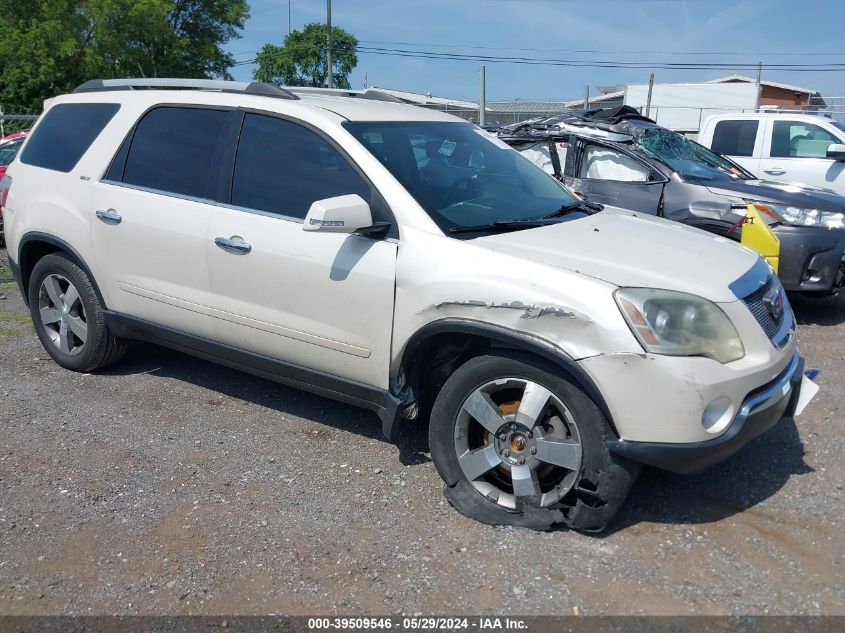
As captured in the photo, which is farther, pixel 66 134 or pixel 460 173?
pixel 66 134

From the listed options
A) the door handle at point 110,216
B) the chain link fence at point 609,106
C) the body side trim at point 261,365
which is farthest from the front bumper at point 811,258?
the chain link fence at point 609,106

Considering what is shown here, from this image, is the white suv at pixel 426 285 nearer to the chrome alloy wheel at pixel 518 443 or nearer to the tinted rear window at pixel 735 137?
the chrome alloy wheel at pixel 518 443

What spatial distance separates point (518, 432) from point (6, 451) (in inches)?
113

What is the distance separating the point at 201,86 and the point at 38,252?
1756 mm

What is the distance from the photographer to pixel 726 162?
321 inches

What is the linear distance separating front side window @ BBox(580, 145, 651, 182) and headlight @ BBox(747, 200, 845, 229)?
117cm

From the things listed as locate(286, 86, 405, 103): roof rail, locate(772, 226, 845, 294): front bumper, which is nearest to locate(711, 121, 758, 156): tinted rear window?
locate(772, 226, 845, 294): front bumper

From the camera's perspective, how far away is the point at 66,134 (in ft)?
17.0

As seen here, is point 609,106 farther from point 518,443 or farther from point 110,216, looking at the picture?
point 518,443

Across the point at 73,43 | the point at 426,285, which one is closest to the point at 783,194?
the point at 426,285

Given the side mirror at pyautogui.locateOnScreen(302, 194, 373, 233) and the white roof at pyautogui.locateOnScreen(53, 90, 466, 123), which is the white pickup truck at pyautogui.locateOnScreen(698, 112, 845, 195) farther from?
the side mirror at pyautogui.locateOnScreen(302, 194, 373, 233)

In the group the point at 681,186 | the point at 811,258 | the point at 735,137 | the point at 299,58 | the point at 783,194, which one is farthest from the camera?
the point at 299,58

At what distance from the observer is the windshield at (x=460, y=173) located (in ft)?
12.6

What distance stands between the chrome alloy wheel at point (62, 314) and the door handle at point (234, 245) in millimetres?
1589
